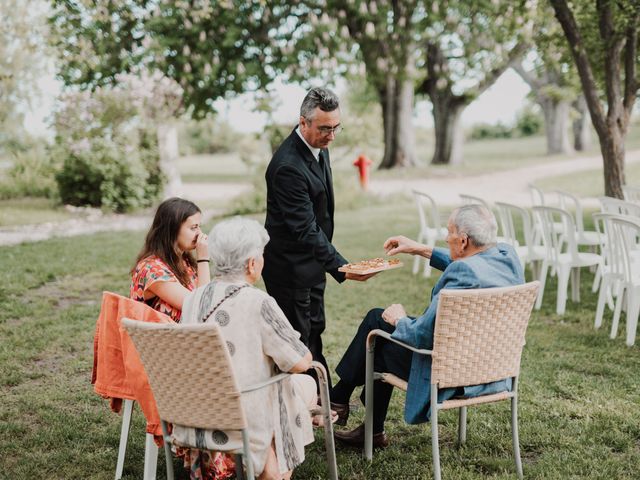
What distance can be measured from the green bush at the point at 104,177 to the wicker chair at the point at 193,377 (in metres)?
13.0

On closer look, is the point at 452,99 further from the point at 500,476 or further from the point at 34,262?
the point at 500,476

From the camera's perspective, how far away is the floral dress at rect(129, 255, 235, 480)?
3216mm

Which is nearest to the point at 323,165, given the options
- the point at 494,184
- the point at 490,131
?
the point at 494,184

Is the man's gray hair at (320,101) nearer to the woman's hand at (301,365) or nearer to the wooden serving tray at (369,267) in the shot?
the wooden serving tray at (369,267)

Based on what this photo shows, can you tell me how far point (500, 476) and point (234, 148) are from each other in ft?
155

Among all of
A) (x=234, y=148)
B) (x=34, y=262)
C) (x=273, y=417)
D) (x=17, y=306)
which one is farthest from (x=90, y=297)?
(x=234, y=148)

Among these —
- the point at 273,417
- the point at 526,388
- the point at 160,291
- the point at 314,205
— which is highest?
the point at 314,205

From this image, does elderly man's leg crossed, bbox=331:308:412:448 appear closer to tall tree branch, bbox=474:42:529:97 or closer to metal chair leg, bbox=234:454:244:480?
metal chair leg, bbox=234:454:244:480

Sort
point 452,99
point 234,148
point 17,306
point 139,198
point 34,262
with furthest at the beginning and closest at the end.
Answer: point 234,148, point 452,99, point 139,198, point 34,262, point 17,306

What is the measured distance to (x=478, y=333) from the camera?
3.23m

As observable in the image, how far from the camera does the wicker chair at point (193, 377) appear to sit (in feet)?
8.75

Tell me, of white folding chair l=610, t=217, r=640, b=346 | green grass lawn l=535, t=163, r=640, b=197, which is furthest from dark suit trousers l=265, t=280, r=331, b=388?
green grass lawn l=535, t=163, r=640, b=197

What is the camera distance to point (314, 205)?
166 inches

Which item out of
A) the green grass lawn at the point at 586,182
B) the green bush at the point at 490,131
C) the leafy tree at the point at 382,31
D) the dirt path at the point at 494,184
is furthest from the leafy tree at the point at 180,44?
the green bush at the point at 490,131
